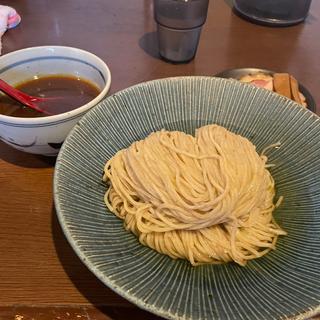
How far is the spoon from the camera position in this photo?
1016 millimetres

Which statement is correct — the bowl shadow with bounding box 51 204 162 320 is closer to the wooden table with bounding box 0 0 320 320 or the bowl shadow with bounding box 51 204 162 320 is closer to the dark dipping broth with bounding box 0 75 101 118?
the wooden table with bounding box 0 0 320 320

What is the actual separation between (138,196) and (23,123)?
1.06 ft

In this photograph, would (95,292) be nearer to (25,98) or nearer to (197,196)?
(197,196)

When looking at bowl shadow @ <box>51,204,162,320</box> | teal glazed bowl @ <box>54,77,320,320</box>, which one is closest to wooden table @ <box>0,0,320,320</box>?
bowl shadow @ <box>51,204,162,320</box>

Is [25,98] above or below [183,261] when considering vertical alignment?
above

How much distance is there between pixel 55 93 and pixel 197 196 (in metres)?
0.52

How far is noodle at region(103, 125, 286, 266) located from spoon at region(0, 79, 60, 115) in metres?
0.25

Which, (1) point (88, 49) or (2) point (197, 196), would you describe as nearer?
(2) point (197, 196)

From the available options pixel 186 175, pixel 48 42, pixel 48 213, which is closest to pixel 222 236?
pixel 186 175

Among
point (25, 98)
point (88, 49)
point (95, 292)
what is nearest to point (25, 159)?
point (25, 98)

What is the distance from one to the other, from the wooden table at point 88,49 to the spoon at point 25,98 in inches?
6.0

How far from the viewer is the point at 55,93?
112 centimetres

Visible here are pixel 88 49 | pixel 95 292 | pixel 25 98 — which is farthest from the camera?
pixel 88 49

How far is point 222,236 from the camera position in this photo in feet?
2.99
